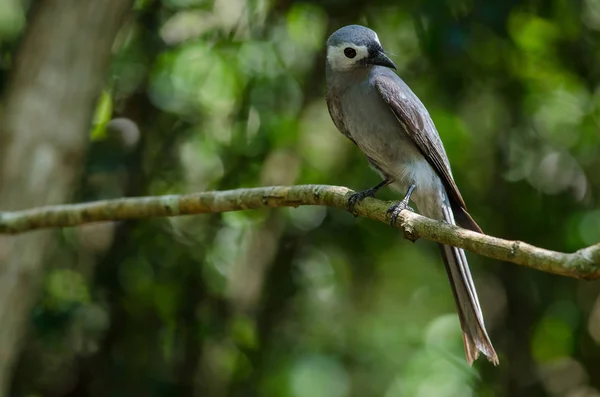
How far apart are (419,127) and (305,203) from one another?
85 cm

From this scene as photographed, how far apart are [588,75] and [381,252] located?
1.94 meters

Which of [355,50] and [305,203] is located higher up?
[355,50]

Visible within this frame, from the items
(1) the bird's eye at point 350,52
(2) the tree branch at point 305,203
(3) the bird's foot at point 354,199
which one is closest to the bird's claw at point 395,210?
(2) the tree branch at point 305,203

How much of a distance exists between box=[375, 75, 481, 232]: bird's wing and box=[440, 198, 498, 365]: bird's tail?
115 millimetres

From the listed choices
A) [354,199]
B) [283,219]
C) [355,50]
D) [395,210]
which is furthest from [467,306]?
[283,219]

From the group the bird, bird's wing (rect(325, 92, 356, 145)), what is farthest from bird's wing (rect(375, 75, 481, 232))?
bird's wing (rect(325, 92, 356, 145))

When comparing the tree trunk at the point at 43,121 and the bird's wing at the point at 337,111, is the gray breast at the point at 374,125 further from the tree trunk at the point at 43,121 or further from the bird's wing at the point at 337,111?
the tree trunk at the point at 43,121

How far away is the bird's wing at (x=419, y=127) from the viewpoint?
3791mm

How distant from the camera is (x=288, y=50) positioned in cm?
629

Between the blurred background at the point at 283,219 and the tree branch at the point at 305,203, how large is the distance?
1.43 metres

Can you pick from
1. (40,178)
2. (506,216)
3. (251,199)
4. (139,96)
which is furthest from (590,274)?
(139,96)

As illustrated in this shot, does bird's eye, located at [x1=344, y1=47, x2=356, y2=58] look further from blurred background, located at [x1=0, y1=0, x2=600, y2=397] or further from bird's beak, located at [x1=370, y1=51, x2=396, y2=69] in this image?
blurred background, located at [x1=0, y1=0, x2=600, y2=397]

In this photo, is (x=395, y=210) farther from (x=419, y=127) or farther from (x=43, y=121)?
(x=43, y=121)

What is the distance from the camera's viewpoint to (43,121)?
4.59 meters
